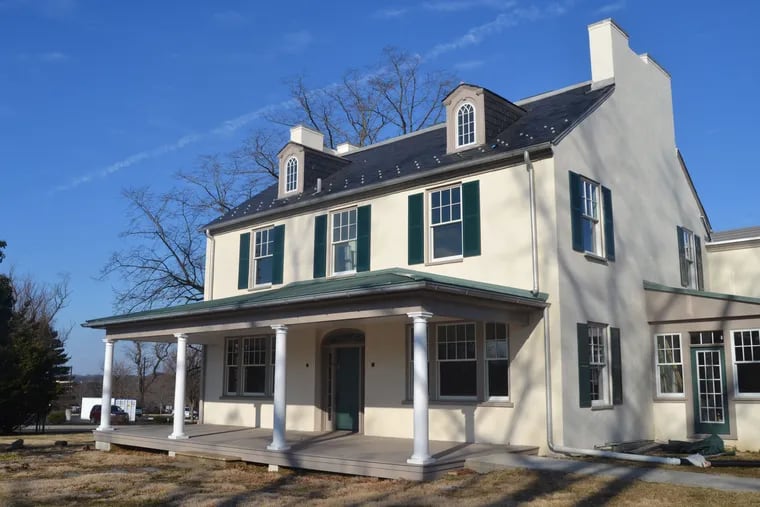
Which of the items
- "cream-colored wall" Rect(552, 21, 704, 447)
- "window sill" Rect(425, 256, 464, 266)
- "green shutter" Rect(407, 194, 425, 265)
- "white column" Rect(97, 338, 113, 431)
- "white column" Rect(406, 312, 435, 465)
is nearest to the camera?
"white column" Rect(406, 312, 435, 465)

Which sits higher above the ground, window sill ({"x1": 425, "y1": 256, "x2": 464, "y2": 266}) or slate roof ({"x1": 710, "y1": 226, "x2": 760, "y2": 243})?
slate roof ({"x1": 710, "y1": 226, "x2": 760, "y2": 243})

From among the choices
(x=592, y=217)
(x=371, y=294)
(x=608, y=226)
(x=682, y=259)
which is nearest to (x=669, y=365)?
(x=608, y=226)

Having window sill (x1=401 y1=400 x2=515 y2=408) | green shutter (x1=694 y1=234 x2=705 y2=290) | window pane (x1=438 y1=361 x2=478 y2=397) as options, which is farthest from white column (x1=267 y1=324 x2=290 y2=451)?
green shutter (x1=694 y1=234 x2=705 y2=290)

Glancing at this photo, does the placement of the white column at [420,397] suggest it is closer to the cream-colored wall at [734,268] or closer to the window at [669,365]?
the window at [669,365]

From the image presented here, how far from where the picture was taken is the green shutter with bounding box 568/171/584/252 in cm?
1374

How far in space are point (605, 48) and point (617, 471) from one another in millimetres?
9828

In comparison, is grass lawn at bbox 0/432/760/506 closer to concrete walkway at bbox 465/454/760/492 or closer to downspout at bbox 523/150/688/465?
concrete walkway at bbox 465/454/760/492

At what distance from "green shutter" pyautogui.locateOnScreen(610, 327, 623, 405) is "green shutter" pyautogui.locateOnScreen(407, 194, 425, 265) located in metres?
4.21

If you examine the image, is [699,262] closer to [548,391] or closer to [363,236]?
[548,391]

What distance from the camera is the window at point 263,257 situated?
1902 centimetres

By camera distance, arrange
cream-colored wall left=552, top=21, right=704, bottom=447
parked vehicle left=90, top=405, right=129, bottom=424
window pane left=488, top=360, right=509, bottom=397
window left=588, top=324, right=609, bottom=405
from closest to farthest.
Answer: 1. cream-colored wall left=552, top=21, right=704, bottom=447
2. window pane left=488, top=360, right=509, bottom=397
3. window left=588, top=324, right=609, bottom=405
4. parked vehicle left=90, top=405, right=129, bottom=424

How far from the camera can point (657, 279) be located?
16703 mm

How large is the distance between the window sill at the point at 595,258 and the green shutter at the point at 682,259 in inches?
177

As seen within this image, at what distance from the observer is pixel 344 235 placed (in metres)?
17.1
